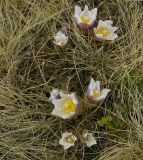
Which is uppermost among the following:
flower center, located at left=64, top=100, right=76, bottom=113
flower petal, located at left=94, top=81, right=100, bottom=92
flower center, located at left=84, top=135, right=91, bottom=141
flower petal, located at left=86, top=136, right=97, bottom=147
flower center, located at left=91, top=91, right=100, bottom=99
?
flower petal, located at left=94, top=81, right=100, bottom=92

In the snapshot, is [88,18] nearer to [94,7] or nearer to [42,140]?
[94,7]

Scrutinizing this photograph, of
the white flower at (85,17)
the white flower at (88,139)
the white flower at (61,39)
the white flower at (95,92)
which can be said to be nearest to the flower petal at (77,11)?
the white flower at (85,17)

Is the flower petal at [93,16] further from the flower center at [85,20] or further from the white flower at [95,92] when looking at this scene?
the white flower at [95,92]

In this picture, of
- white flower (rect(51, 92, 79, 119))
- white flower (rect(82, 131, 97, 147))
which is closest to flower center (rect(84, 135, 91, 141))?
white flower (rect(82, 131, 97, 147))

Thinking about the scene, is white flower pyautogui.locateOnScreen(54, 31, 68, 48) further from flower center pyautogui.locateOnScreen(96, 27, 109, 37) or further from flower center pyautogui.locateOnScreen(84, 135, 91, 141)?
flower center pyautogui.locateOnScreen(84, 135, 91, 141)

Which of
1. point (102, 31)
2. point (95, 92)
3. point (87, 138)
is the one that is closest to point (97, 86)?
point (95, 92)
